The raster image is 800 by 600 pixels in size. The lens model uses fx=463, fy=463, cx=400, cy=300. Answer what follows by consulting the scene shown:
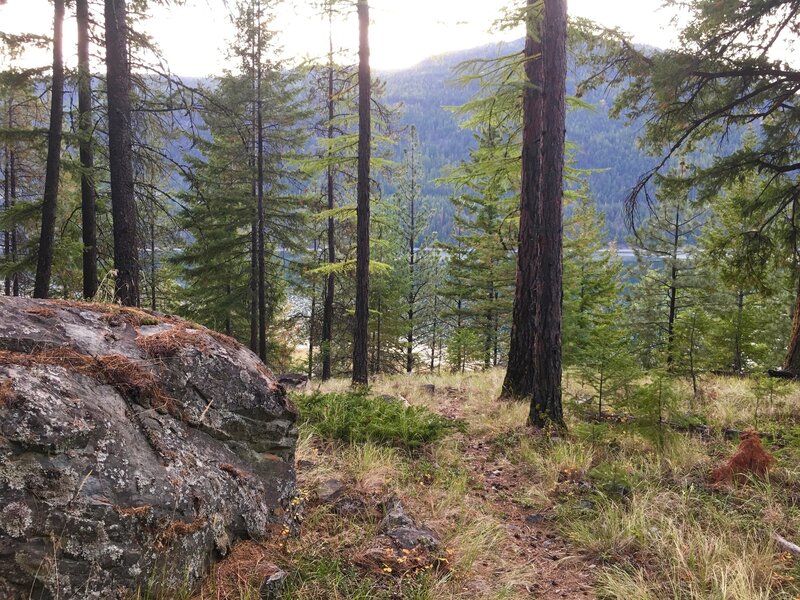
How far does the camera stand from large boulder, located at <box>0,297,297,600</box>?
6.94 ft

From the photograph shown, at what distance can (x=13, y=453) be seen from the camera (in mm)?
2102

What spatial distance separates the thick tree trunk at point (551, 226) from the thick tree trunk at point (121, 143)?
6.36 m

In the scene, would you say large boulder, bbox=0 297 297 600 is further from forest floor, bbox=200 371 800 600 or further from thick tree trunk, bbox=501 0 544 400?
thick tree trunk, bbox=501 0 544 400

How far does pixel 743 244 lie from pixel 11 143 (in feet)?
52.4

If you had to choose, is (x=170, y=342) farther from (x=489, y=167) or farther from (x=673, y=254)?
(x=673, y=254)

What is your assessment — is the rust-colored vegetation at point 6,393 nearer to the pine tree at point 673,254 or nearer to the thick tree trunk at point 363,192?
the thick tree trunk at point 363,192

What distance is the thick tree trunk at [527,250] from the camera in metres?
7.73

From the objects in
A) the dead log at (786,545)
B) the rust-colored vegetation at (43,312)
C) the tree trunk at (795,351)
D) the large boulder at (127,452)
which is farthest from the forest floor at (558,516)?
the tree trunk at (795,351)

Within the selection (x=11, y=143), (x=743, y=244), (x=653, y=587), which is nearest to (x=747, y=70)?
(x=743, y=244)

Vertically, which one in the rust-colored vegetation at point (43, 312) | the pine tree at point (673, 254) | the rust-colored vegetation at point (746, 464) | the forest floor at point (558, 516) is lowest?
the forest floor at point (558, 516)

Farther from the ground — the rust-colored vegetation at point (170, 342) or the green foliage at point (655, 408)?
the rust-colored vegetation at point (170, 342)

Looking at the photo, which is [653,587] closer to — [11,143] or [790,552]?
[790,552]

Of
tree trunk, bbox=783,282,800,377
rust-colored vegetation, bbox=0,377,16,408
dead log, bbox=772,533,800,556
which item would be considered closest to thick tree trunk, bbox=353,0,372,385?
dead log, bbox=772,533,800,556

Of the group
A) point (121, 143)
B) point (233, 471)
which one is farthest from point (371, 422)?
point (121, 143)
